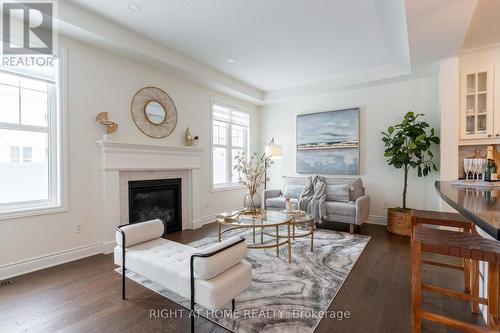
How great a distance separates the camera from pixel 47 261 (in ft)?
9.23

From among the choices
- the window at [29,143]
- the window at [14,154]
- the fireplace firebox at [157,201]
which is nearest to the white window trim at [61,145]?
the window at [29,143]

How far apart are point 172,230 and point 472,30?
513 centimetres

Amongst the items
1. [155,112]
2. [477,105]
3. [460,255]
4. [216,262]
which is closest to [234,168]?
[155,112]

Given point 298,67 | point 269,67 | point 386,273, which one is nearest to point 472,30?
point 298,67

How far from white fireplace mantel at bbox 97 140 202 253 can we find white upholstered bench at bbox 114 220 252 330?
4.28 ft

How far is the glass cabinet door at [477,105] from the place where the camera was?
3340 mm

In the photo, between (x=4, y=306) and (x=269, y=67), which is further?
(x=269, y=67)

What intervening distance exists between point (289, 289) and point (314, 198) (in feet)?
7.99

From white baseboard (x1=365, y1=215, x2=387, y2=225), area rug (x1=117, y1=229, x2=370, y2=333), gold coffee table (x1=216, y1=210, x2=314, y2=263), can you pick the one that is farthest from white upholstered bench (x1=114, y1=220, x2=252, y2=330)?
white baseboard (x1=365, y1=215, x2=387, y2=225)

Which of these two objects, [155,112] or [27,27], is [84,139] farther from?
[27,27]

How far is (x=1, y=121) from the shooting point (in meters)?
2.62

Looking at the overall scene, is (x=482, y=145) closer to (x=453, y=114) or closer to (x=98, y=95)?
(x=453, y=114)

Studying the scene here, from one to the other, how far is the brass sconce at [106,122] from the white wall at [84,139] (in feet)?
0.30

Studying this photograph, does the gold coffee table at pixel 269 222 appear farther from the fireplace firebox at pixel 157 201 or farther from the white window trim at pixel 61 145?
the white window trim at pixel 61 145
